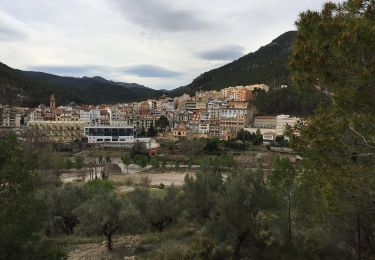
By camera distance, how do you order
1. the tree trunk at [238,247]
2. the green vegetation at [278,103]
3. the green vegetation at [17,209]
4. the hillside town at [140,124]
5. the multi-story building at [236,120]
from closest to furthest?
the green vegetation at [17,209] → the tree trunk at [238,247] → the hillside town at [140,124] → the multi-story building at [236,120] → the green vegetation at [278,103]

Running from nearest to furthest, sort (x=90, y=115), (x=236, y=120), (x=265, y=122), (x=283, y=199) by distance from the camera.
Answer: (x=283, y=199) → (x=265, y=122) → (x=236, y=120) → (x=90, y=115)

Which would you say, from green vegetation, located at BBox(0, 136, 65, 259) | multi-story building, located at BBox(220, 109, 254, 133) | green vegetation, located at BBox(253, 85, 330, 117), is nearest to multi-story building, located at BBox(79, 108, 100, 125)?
multi-story building, located at BBox(220, 109, 254, 133)

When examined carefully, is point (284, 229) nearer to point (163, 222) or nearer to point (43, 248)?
point (163, 222)

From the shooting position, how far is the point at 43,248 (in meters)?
8.30

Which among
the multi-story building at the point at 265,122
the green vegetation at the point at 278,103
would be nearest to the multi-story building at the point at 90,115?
the multi-story building at the point at 265,122

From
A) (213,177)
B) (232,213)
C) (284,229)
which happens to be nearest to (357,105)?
(232,213)

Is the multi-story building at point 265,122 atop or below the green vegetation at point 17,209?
below

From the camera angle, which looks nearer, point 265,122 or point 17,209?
point 17,209

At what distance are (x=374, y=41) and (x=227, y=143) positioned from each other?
74.1 m

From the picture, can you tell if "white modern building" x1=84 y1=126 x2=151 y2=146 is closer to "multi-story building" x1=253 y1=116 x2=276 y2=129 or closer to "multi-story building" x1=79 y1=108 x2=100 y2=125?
"multi-story building" x1=79 y1=108 x2=100 y2=125

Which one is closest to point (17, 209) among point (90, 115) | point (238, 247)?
point (238, 247)

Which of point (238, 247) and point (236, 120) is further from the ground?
point (236, 120)

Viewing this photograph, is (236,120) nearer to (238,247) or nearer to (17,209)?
(238,247)

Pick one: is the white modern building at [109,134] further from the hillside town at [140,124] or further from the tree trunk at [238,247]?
the tree trunk at [238,247]
